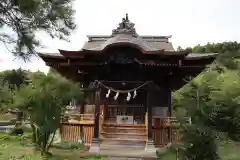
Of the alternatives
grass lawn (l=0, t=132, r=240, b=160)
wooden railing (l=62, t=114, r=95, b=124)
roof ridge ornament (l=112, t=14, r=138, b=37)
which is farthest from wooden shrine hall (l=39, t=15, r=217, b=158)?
grass lawn (l=0, t=132, r=240, b=160)

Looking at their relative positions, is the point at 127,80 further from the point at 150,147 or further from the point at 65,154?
the point at 65,154

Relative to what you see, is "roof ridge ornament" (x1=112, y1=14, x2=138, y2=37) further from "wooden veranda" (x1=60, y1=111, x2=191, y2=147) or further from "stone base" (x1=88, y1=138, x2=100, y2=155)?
"stone base" (x1=88, y1=138, x2=100, y2=155)

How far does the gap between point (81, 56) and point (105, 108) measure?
3434 mm

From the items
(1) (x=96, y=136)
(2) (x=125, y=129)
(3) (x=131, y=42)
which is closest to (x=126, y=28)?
(3) (x=131, y=42)

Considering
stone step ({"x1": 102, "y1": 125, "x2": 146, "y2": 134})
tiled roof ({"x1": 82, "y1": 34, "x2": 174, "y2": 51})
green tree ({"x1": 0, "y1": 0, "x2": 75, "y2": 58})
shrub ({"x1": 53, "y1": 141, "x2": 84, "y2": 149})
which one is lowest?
shrub ({"x1": 53, "y1": 141, "x2": 84, "y2": 149})

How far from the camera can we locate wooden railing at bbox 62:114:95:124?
58.6 ft

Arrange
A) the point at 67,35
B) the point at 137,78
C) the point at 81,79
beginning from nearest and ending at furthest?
1. the point at 67,35
2. the point at 137,78
3. the point at 81,79

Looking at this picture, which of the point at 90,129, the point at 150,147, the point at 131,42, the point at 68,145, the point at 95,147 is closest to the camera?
the point at 150,147

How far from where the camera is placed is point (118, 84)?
17.5m

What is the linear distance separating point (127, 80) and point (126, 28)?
113 inches

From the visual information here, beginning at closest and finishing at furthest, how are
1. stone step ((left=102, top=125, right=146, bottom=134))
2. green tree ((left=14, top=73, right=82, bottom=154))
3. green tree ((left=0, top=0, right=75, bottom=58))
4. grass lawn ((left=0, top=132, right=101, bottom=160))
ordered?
green tree ((left=0, top=0, right=75, bottom=58)) → grass lawn ((left=0, top=132, right=101, bottom=160)) → green tree ((left=14, top=73, right=82, bottom=154)) → stone step ((left=102, top=125, right=146, bottom=134))

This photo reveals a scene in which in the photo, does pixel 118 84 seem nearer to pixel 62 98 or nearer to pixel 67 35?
pixel 62 98

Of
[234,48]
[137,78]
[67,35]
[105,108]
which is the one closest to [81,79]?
[105,108]

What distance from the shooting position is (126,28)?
18312mm
